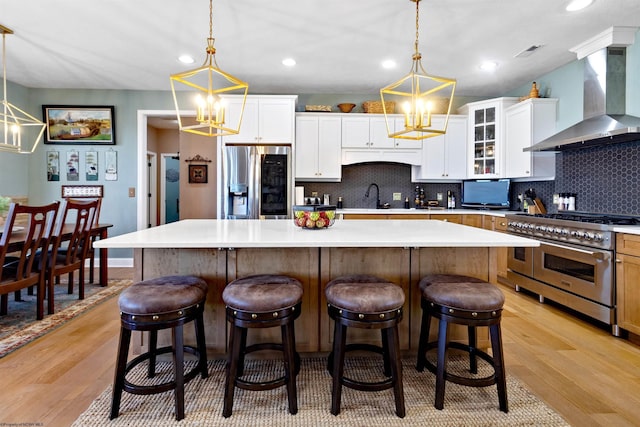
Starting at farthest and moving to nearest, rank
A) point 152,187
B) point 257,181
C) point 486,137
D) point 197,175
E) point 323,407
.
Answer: point 152,187, point 197,175, point 486,137, point 257,181, point 323,407

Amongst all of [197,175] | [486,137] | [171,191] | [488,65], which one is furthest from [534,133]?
[171,191]

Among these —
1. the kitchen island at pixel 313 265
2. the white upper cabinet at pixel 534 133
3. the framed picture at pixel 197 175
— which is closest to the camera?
the kitchen island at pixel 313 265

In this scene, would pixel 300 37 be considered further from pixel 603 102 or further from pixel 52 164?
pixel 52 164

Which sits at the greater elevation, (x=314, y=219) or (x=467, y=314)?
(x=314, y=219)

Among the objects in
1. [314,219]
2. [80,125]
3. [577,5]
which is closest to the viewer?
[314,219]

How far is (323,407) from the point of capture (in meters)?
1.75

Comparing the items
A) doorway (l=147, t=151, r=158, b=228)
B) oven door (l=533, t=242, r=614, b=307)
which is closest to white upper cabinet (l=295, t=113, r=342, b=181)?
oven door (l=533, t=242, r=614, b=307)

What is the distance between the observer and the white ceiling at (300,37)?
2.76 m

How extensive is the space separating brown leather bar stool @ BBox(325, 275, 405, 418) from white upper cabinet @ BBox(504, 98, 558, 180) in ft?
11.3

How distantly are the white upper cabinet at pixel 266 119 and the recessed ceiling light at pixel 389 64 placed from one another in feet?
4.04

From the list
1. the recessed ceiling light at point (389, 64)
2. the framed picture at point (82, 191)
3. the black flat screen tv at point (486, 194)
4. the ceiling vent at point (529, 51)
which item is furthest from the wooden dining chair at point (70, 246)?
the black flat screen tv at point (486, 194)

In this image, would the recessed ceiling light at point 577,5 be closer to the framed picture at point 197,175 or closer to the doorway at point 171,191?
the framed picture at point 197,175

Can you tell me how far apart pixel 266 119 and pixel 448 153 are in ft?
8.54

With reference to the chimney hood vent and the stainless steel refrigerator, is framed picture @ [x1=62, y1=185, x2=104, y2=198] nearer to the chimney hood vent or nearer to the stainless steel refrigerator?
the stainless steel refrigerator
